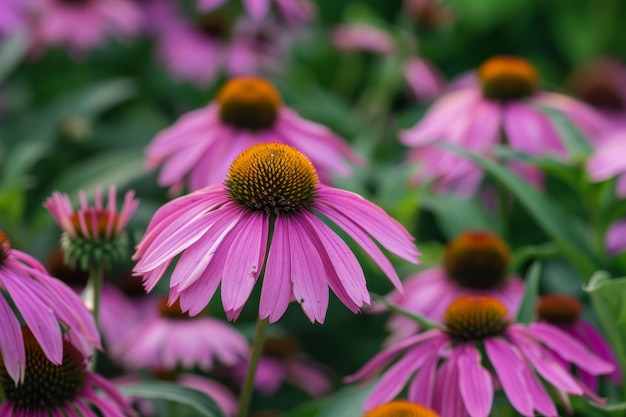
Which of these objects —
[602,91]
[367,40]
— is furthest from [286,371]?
[602,91]

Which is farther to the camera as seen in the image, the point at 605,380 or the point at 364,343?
the point at 364,343

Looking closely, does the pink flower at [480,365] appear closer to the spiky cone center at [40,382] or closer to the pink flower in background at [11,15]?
Answer: the spiky cone center at [40,382]

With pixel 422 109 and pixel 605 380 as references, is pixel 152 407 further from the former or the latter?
pixel 422 109

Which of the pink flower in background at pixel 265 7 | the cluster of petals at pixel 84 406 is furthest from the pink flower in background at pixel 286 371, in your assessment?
the cluster of petals at pixel 84 406

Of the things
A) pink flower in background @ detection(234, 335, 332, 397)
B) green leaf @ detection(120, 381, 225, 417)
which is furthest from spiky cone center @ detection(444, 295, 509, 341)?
pink flower in background @ detection(234, 335, 332, 397)

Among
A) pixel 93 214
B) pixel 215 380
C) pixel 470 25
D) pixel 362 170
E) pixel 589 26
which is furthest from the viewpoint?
pixel 589 26

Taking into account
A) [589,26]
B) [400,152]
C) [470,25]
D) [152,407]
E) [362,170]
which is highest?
[589,26]

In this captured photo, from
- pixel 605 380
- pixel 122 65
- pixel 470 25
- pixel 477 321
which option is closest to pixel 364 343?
pixel 605 380

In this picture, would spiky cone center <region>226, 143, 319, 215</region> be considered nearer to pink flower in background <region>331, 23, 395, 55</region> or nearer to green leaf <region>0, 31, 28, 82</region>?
green leaf <region>0, 31, 28, 82</region>
